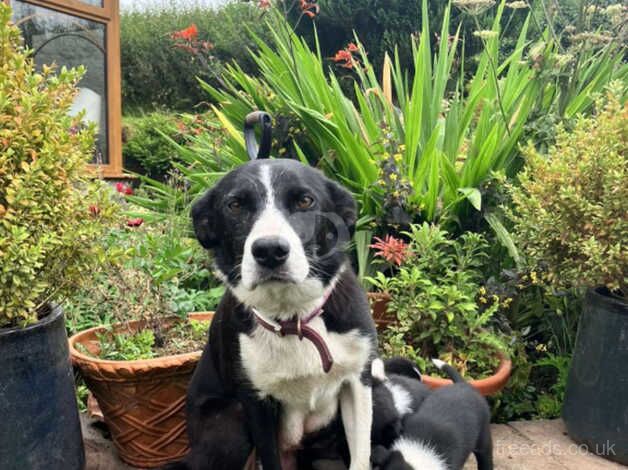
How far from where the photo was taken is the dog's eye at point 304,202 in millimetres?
1710

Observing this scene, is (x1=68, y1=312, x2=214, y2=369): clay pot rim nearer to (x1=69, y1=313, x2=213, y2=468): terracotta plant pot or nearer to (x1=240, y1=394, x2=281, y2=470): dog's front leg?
(x1=69, y1=313, x2=213, y2=468): terracotta plant pot

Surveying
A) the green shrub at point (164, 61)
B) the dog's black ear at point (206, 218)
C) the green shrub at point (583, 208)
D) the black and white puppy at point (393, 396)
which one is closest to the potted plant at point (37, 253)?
the dog's black ear at point (206, 218)

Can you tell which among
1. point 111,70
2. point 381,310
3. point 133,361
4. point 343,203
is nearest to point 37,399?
point 133,361

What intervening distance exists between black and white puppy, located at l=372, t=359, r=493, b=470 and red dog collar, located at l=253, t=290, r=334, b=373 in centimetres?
41

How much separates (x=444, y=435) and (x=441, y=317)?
715mm

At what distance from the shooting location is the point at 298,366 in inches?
66.1

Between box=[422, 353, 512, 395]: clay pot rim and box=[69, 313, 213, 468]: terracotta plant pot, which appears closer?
box=[69, 313, 213, 468]: terracotta plant pot

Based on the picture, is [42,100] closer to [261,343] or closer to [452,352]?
[261,343]

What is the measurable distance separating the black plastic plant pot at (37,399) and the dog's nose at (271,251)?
72 centimetres

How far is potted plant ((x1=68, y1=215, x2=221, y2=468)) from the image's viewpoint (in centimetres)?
204

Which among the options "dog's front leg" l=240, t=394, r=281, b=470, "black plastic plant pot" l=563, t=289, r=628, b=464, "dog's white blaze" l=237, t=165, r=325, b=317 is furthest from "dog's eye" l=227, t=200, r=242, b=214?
"black plastic plant pot" l=563, t=289, r=628, b=464

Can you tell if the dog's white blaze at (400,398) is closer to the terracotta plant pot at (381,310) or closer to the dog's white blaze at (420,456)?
the dog's white blaze at (420,456)

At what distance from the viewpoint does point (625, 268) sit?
2.10 meters

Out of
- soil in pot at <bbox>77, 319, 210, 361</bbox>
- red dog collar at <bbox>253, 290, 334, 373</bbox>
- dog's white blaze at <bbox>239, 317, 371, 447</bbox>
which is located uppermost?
red dog collar at <bbox>253, 290, 334, 373</bbox>
